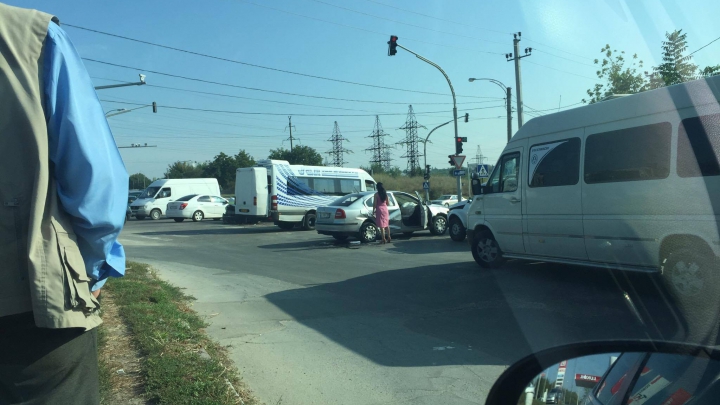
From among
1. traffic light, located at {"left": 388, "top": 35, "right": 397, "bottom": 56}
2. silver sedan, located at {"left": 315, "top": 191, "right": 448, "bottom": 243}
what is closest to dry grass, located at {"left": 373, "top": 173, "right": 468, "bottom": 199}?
traffic light, located at {"left": 388, "top": 35, "right": 397, "bottom": 56}

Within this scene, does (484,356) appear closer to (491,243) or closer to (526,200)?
(526,200)

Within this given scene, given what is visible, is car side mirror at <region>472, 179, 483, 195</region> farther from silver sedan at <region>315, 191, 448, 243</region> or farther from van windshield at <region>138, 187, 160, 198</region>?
van windshield at <region>138, 187, 160, 198</region>

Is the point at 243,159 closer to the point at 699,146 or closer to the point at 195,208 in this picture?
the point at 195,208

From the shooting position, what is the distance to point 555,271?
31.3 feet

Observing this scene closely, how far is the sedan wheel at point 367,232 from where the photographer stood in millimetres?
15609

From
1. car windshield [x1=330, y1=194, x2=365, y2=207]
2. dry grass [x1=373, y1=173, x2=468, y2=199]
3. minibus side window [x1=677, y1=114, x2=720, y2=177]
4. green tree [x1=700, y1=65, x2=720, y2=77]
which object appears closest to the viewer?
minibus side window [x1=677, y1=114, x2=720, y2=177]

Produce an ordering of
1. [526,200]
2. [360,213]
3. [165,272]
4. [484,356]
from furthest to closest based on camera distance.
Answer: [360,213] < [165,272] < [526,200] < [484,356]

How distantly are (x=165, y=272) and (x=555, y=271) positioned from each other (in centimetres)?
735

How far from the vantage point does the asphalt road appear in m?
4.64

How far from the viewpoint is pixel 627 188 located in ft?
22.9

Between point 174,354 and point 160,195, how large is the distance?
30980mm

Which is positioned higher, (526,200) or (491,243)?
(526,200)

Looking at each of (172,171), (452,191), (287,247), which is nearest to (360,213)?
(287,247)

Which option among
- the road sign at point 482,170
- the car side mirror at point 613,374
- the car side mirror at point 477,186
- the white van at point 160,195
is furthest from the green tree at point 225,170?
the car side mirror at point 613,374
